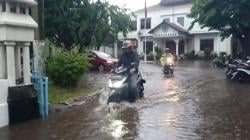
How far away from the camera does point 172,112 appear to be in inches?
402

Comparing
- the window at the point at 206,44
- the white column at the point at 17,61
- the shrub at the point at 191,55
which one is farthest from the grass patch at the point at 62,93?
the window at the point at 206,44

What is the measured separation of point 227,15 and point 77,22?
9633mm

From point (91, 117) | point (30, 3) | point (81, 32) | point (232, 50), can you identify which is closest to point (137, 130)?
point (91, 117)

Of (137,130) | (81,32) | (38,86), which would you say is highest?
(81,32)

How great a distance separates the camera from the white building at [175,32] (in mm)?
46188

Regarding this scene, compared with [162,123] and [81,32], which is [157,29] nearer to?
[81,32]

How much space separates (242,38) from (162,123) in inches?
876

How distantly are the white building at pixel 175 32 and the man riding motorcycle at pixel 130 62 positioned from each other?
3417 cm

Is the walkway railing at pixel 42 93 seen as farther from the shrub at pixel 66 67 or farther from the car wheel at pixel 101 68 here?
the car wheel at pixel 101 68

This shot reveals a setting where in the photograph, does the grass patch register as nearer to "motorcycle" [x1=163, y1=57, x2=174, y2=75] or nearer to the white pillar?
the white pillar

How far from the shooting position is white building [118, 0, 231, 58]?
46188 millimetres

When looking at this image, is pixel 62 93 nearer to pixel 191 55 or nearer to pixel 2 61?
pixel 2 61

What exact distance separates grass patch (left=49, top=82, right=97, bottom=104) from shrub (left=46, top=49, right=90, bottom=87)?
0.89ft

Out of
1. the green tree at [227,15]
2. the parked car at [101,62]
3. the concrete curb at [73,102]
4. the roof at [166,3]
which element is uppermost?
the roof at [166,3]
